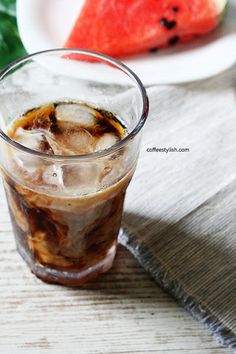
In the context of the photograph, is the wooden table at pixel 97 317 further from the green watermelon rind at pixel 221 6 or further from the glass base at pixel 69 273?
the green watermelon rind at pixel 221 6

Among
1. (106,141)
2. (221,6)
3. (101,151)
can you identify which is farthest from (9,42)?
(101,151)

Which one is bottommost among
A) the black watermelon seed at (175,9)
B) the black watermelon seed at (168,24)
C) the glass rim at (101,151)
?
the black watermelon seed at (168,24)

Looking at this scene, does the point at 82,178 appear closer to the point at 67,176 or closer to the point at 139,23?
the point at 67,176

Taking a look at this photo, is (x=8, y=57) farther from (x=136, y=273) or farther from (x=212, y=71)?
(x=136, y=273)

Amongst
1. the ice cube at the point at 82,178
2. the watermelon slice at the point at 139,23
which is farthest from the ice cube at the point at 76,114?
the watermelon slice at the point at 139,23

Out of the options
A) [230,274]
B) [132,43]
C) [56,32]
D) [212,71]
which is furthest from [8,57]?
[230,274]

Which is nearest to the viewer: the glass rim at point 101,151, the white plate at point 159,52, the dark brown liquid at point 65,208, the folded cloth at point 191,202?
the glass rim at point 101,151

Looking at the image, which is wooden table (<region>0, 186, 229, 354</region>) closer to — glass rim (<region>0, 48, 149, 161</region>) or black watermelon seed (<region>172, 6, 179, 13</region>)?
glass rim (<region>0, 48, 149, 161</region>)
